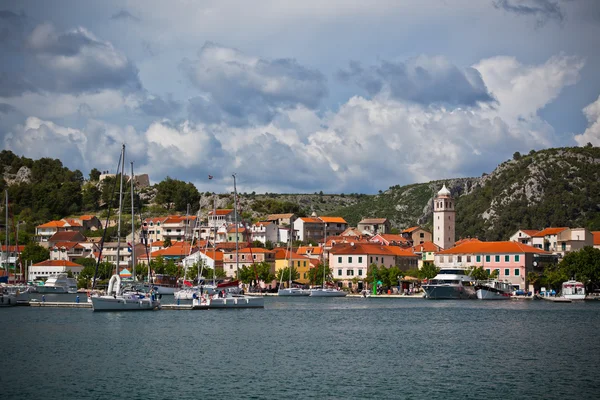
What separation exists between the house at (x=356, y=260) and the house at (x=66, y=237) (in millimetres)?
66537

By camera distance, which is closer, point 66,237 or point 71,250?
point 71,250

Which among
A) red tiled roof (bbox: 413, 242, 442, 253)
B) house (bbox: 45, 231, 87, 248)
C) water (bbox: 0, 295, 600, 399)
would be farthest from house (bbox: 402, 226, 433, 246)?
water (bbox: 0, 295, 600, 399)

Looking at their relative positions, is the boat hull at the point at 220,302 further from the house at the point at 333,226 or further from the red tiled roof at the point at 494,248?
the house at the point at 333,226

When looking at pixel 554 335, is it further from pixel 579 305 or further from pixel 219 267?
pixel 219 267

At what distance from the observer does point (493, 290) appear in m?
114

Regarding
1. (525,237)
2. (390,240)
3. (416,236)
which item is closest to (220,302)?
(525,237)

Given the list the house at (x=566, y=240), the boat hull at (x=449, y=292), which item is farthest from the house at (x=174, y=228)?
the boat hull at (x=449, y=292)

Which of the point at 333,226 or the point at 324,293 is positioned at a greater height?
the point at 333,226

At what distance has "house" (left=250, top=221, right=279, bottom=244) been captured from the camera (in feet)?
589

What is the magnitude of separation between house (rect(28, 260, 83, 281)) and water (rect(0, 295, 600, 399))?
260 ft

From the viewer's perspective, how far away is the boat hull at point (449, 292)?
370 ft

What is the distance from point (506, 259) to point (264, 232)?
67178 millimetres

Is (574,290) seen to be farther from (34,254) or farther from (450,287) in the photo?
(34,254)

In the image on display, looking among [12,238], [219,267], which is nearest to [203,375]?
[219,267]
